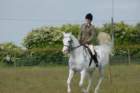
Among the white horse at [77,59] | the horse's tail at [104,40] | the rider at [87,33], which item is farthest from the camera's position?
the horse's tail at [104,40]

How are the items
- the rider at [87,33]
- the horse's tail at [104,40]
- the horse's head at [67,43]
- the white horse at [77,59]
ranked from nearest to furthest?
the horse's head at [67,43] < the white horse at [77,59] < the rider at [87,33] < the horse's tail at [104,40]

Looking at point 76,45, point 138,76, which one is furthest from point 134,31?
point 76,45

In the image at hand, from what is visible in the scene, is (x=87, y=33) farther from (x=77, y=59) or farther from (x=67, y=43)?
(x=67, y=43)

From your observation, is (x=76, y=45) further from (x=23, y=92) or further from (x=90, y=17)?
(x=23, y=92)

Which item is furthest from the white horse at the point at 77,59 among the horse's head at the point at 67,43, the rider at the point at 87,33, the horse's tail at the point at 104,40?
the horse's tail at the point at 104,40

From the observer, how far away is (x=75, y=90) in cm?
1570

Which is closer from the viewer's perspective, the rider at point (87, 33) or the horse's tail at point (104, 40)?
the rider at point (87, 33)

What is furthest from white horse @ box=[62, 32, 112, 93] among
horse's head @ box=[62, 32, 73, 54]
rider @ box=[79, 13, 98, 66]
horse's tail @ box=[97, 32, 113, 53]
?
horse's tail @ box=[97, 32, 113, 53]

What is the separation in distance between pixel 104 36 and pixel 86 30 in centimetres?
214

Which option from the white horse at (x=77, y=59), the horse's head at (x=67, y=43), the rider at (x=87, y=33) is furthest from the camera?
the rider at (x=87, y=33)

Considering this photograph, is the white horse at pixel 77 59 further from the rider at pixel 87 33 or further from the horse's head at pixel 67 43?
the rider at pixel 87 33

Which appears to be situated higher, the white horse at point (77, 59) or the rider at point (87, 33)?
the rider at point (87, 33)

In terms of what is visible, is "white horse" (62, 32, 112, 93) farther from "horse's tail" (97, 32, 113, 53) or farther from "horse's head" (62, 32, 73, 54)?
"horse's tail" (97, 32, 113, 53)

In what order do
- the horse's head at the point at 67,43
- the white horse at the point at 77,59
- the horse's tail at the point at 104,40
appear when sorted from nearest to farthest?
the horse's head at the point at 67,43 → the white horse at the point at 77,59 → the horse's tail at the point at 104,40
